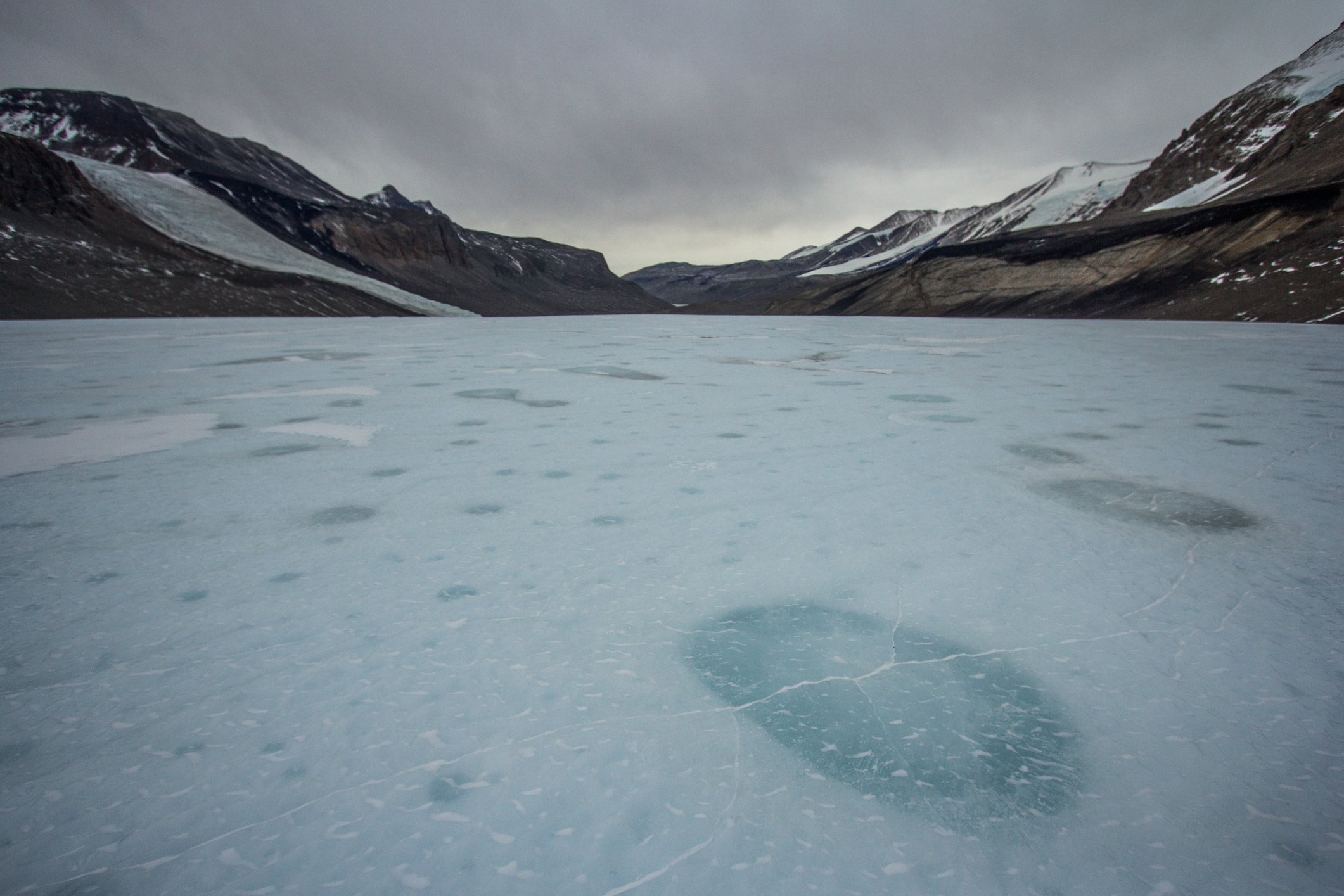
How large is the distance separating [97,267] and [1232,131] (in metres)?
104

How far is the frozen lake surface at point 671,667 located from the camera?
1.08m

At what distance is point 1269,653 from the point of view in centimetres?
162

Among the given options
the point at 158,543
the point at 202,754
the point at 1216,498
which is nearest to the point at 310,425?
the point at 158,543

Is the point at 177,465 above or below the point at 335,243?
below

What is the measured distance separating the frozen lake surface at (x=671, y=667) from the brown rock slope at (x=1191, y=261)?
3349cm

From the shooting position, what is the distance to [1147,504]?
8.92 feet

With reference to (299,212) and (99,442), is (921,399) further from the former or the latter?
(299,212)

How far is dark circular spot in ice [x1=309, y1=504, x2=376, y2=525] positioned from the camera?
2545 mm

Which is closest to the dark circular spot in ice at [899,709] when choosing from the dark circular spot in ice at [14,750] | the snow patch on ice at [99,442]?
the dark circular spot in ice at [14,750]

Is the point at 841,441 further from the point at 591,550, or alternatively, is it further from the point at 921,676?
the point at 921,676

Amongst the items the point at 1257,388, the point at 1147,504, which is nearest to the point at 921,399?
the point at 1147,504

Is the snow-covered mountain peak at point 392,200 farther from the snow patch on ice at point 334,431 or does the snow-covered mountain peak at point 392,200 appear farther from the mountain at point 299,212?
the snow patch on ice at point 334,431

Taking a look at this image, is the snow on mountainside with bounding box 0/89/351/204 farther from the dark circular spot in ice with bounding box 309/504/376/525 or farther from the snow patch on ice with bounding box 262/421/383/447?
the dark circular spot in ice with bounding box 309/504/376/525

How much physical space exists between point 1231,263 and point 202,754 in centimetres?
4711
